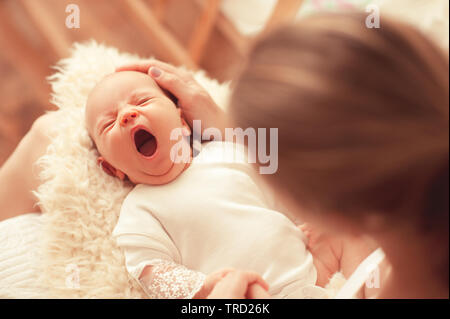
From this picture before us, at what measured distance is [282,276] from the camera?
88 centimetres

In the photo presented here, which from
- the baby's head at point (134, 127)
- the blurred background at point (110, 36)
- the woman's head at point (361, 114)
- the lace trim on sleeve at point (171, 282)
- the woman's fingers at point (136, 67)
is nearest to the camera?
the woman's head at point (361, 114)

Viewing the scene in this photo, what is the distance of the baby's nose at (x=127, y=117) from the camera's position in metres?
0.88

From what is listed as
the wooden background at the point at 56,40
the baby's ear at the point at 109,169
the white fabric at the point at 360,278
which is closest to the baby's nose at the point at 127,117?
the baby's ear at the point at 109,169

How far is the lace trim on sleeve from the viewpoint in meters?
0.80

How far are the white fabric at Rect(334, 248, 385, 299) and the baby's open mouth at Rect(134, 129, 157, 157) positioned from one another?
0.48m

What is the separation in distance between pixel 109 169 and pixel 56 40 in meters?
0.98

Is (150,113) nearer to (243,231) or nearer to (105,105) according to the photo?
(105,105)

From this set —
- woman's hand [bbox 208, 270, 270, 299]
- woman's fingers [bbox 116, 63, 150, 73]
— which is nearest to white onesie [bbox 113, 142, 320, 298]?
woman's hand [bbox 208, 270, 270, 299]

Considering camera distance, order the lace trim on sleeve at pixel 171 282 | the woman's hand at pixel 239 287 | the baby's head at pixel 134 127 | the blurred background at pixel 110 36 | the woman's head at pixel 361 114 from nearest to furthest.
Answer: the woman's head at pixel 361 114 < the woman's hand at pixel 239 287 < the lace trim on sleeve at pixel 171 282 < the baby's head at pixel 134 127 < the blurred background at pixel 110 36

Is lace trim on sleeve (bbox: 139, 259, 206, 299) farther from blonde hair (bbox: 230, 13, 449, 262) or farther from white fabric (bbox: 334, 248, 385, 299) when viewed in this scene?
blonde hair (bbox: 230, 13, 449, 262)

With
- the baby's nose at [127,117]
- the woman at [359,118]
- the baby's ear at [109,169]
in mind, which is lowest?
the woman at [359,118]

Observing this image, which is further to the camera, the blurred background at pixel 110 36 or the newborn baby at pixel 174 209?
the blurred background at pixel 110 36

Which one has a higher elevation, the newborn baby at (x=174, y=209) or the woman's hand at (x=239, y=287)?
the newborn baby at (x=174, y=209)

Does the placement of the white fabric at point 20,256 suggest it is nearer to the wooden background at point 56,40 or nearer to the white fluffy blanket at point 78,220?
the white fluffy blanket at point 78,220
